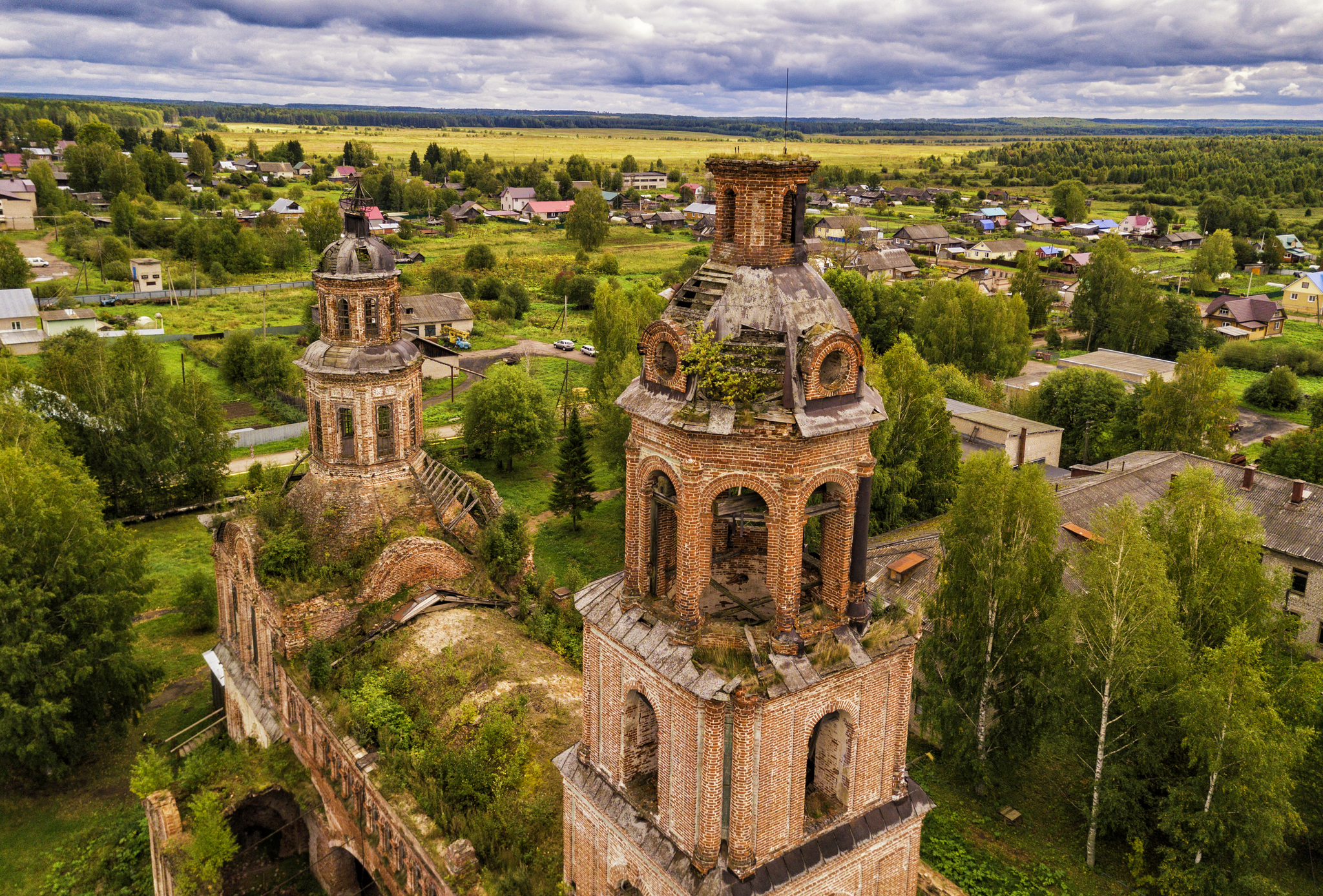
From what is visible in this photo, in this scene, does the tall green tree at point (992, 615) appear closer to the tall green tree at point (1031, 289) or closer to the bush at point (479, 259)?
the tall green tree at point (1031, 289)

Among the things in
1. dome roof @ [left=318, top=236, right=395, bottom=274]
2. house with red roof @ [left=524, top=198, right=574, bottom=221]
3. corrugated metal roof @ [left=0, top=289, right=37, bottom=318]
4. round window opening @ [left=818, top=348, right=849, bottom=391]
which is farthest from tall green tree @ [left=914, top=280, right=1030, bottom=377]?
house with red roof @ [left=524, top=198, right=574, bottom=221]

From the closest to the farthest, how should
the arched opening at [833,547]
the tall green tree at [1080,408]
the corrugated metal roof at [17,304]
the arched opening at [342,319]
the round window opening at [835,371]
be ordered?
the round window opening at [835,371]
the arched opening at [833,547]
the arched opening at [342,319]
the tall green tree at [1080,408]
the corrugated metal roof at [17,304]

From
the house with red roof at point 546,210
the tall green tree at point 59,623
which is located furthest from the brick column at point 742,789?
the house with red roof at point 546,210

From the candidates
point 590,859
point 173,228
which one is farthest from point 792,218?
point 173,228

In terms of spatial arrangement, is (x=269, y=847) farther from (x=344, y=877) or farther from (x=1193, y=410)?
(x=1193, y=410)

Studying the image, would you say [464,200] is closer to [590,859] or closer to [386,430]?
A: [386,430]

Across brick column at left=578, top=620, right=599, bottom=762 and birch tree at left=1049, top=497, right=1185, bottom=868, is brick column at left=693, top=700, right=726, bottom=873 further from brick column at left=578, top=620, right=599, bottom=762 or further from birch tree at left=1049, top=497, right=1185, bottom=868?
birch tree at left=1049, top=497, right=1185, bottom=868
